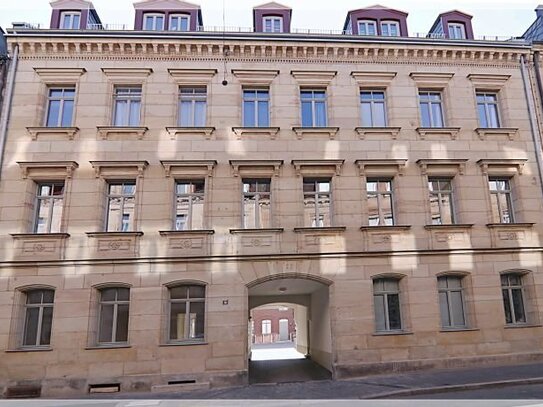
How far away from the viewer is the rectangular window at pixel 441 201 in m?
14.3

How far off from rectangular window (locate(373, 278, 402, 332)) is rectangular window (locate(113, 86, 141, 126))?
10.0m

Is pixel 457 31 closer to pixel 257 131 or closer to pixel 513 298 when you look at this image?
pixel 257 131

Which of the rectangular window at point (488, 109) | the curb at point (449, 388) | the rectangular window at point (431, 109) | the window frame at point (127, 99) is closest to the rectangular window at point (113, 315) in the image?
the window frame at point (127, 99)

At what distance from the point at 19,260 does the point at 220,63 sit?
30.5 feet

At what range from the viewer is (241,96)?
14.8 m

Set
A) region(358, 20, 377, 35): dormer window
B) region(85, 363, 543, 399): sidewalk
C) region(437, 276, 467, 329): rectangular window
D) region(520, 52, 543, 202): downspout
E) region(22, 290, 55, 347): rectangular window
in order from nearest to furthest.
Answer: region(85, 363, 543, 399): sidewalk → region(22, 290, 55, 347): rectangular window → region(437, 276, 467, 329): rectangular window → region(520, 52, 543, 202): downspout → region(358, 20, 377, 35): dormer window

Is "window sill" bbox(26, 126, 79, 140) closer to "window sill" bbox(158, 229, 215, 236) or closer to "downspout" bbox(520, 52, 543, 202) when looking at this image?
"window sill" bbox(158, 229, 215, 236)

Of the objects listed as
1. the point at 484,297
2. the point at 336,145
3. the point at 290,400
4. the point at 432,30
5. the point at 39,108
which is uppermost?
the point at 432,30

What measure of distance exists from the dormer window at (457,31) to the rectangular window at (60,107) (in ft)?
48.7

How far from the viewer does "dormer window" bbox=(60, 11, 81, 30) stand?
1545 centimetres

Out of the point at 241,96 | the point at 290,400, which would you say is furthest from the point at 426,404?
the point at 241,96

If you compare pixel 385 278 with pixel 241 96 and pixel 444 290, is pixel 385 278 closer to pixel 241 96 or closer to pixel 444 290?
pixel 444 290

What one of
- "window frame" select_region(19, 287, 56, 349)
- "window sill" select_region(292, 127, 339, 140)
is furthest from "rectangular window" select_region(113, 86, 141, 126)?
"window frame" select_region(19, 287, 56, 349)

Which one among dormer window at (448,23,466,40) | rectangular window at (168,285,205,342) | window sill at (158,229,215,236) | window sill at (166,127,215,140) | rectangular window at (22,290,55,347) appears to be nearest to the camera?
rectangular window at (22,290,55,347)
